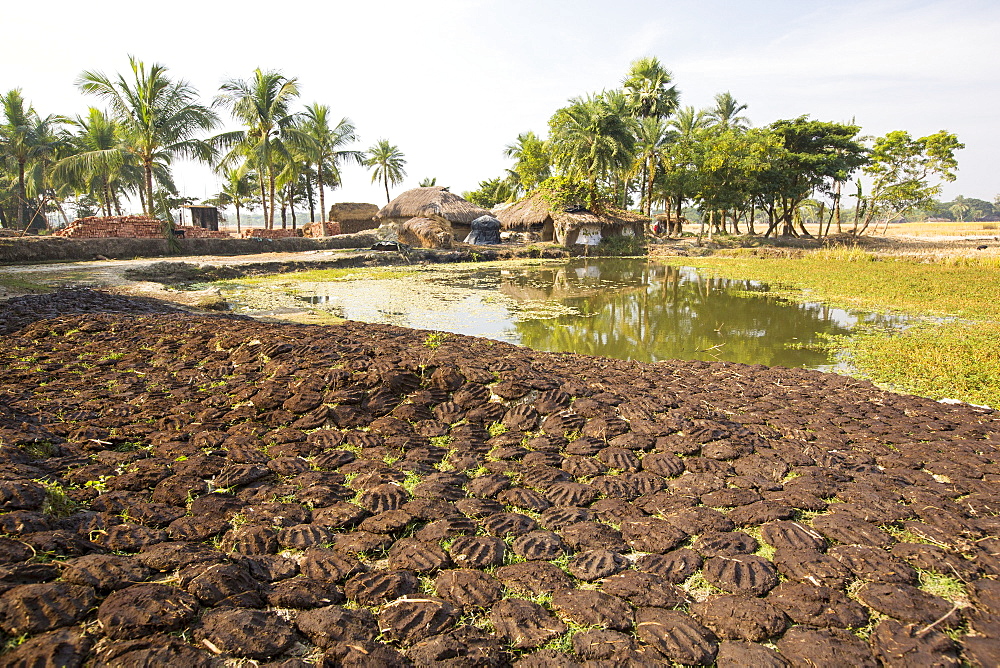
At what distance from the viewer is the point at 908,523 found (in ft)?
9.18

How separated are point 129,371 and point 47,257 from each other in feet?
46.5

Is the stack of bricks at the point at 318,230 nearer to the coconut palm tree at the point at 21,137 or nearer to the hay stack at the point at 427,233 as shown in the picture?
the hay stack at the point at 427,233

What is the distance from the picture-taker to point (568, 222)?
27.4 meters

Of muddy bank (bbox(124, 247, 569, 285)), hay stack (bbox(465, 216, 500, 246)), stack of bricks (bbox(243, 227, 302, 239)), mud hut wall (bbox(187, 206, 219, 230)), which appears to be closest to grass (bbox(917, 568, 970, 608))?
muddy bank (bbox(124, 247, 569, 285))

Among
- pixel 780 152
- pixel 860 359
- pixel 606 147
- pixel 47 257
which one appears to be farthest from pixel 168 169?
pixel 780 152

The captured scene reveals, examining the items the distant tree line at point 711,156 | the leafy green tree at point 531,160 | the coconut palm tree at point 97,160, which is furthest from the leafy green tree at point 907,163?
the coconut palm tree at point 97,160

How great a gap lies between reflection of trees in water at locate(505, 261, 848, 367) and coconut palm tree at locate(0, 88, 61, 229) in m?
24.7

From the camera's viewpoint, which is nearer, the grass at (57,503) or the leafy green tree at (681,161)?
the grass at (57,503)

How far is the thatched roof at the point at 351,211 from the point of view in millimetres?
31531

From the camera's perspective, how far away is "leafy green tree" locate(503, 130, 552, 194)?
36.0 meters

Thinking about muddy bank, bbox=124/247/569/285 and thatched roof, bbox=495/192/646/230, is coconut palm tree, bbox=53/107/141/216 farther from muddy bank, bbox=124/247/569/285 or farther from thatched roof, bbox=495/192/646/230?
thatched roof, bbox=495/192/646/230

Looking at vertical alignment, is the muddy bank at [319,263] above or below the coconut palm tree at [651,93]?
below

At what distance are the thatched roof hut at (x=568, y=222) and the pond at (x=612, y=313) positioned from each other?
35.6ft

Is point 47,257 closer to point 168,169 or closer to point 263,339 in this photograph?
point 168,169
